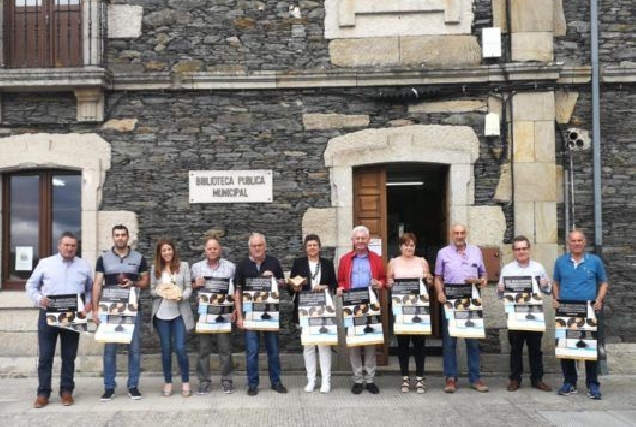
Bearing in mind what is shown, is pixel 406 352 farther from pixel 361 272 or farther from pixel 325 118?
pixel 325 118

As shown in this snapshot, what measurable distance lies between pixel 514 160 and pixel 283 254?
316 centimetres

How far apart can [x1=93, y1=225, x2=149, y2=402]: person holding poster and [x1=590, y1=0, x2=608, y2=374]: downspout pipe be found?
5551mm

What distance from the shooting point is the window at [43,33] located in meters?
8.37

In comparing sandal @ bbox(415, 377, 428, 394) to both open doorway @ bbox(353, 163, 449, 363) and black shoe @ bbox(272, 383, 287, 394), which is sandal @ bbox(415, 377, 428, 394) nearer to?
open doorway @ bbox(353, 163, 449, 363)

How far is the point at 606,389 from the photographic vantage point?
24.1 feet

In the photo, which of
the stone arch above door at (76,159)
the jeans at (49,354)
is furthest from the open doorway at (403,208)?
the jeans at (49,354)

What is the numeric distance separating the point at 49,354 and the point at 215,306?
1.78 m

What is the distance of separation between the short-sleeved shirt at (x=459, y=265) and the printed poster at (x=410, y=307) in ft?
1.04

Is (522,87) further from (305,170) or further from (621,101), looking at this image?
(305,170)

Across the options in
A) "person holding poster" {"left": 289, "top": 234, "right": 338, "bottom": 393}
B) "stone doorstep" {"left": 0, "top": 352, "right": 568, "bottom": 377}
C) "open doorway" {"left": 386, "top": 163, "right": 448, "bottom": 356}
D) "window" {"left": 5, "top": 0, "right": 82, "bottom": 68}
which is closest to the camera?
"person holding poster" {"left": 289, "top": 234, "right": 338, "bottom": 393}

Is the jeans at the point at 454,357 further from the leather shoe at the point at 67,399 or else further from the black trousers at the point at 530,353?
the leather shoe at the point at 67,399

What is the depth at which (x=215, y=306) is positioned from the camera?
7.20 m

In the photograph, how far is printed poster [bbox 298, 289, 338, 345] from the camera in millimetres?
7055

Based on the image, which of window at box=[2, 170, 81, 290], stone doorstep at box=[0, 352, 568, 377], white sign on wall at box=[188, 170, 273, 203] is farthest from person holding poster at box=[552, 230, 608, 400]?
window at box=[2, 170, 81, 290]
